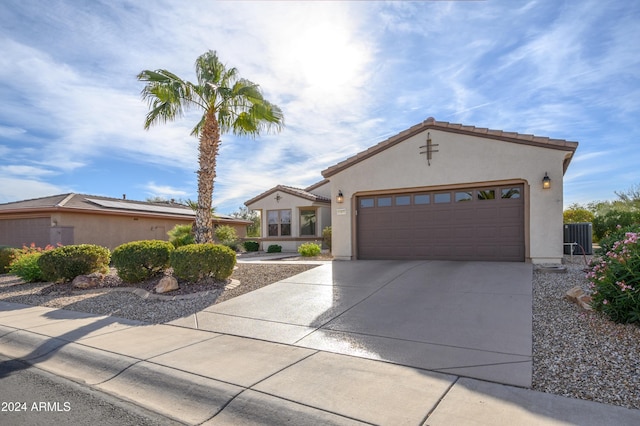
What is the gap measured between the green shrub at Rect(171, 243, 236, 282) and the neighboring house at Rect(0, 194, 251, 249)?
11243mm

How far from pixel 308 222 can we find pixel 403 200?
10.2 metres

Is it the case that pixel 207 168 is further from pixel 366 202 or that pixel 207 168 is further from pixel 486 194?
pixel 486 194

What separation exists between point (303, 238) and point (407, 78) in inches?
495

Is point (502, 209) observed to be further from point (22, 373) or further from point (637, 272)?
point (22, 373)

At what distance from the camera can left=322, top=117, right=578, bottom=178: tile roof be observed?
34.2 ft

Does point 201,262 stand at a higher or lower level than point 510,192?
lower

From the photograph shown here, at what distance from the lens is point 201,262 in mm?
9266

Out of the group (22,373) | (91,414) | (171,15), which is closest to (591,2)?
(171,15)

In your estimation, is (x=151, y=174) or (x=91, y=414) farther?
(x=151, y=174)

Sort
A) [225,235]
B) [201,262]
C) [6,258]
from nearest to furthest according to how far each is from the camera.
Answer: [201,262]
[6,258]
[225,235]

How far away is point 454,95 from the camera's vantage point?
11305 mm

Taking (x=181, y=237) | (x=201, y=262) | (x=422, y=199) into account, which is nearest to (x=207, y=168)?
(x=201, y=262)

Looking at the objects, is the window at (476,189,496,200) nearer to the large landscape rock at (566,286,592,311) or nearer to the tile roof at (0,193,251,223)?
the large landscape rock at (566,286,592,311)

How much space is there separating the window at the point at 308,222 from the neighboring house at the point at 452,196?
8.45 metres
